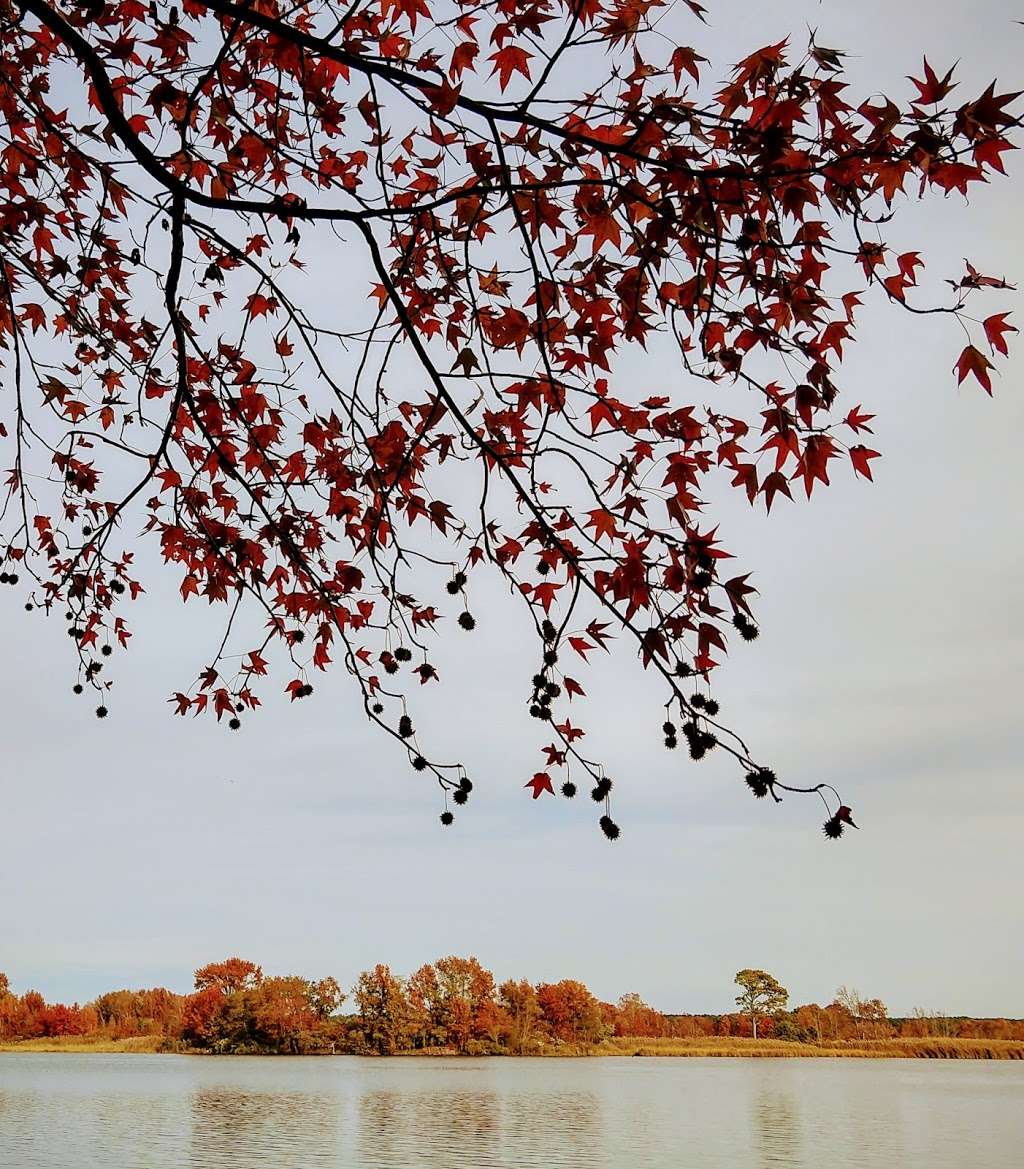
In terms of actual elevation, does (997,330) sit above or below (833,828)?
above

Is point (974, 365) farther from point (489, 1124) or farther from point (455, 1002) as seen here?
point (455, 1002)

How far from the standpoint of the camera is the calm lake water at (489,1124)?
16.0 meters

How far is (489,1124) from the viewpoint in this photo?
65.8ft

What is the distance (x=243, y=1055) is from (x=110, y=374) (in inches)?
2113

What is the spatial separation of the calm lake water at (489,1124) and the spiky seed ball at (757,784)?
46.3 feet

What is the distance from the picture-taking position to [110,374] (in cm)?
541

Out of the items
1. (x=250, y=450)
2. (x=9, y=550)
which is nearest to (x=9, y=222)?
(x=250, y=450)

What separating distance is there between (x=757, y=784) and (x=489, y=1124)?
65.8ft

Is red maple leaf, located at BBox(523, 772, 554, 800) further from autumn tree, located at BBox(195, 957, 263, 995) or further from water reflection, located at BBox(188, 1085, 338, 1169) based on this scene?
autumn tree, located at BBox(195, 957, 263, 995)

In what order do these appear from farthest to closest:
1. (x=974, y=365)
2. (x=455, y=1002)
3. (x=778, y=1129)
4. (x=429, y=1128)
A: 1. (x=455, y=1002)
2. (x=778, y=1129)
3. (x=429, y=1128)
4. (x=974, y=365)

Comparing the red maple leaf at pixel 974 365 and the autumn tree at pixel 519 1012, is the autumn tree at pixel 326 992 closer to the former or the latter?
the autumn tree at pixel 519 1012

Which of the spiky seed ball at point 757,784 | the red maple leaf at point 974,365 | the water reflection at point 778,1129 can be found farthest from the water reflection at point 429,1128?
the red maple leaf at point 974,365

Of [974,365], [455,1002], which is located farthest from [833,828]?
[455,1002]

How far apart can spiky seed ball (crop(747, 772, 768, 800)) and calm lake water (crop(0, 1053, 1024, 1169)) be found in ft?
46.3
